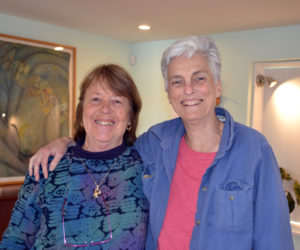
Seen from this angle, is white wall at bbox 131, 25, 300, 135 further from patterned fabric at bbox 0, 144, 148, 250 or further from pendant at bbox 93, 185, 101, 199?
pendant at bbox 93, 185, 101, 199

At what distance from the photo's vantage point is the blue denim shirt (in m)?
1.29

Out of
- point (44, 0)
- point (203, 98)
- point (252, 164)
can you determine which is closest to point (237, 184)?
point (252, 164)

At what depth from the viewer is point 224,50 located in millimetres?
4109

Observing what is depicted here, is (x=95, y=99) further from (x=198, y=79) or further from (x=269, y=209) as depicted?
(x=269, y=209)

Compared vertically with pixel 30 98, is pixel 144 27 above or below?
above

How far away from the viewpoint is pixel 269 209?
1.28m

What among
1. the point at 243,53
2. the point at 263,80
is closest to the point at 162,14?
the point at 243,53

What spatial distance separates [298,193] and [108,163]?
2948mm

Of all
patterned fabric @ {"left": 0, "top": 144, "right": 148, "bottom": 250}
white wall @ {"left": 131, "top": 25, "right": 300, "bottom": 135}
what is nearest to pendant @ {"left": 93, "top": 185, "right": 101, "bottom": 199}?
patterned fabric @ {"left": 0, "top": 144, "right": 148, "bottom": 250}

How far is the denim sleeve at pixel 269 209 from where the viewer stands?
1.28 meters

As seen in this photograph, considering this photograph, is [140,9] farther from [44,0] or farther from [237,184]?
[237,184]

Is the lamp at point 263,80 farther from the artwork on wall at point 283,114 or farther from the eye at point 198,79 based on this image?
the eye at point 198,79

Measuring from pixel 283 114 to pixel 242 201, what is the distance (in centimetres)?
289

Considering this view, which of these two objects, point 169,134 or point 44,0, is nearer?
point 169,134
